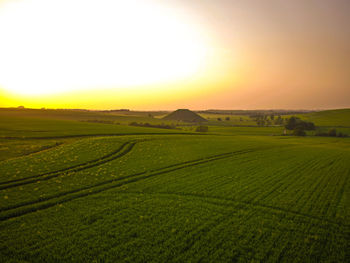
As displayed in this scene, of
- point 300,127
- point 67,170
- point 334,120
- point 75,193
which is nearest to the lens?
point 75,193

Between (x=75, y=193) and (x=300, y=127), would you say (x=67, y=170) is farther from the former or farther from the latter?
(x=300, y=127)

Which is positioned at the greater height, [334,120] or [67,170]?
[334,120]

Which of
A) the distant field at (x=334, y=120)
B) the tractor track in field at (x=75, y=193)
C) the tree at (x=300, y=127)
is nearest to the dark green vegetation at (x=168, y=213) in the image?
the tractor track in field at (x=75, y=193)

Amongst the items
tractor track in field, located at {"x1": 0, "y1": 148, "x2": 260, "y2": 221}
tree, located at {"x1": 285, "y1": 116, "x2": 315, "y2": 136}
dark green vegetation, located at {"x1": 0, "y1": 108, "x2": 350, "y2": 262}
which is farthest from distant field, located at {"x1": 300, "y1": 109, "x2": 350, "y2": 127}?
tractor track in field, located at {"x1": 0, "y1": 148, "x2": 260, "y2": 221}

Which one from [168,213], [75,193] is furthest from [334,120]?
[75,193]

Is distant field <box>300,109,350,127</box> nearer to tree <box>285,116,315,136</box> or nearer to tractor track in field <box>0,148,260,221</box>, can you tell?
tree <box>285,116,315,136</box>

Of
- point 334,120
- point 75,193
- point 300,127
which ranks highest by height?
point 334,120

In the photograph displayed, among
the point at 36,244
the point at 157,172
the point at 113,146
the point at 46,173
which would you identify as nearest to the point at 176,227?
the point at 36,244

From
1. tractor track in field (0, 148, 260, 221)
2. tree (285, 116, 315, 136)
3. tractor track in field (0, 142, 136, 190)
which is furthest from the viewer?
tree (285, 116, 315, 136)

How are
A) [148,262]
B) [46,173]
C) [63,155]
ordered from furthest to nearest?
[63,155] < [46,173] < [148,262]

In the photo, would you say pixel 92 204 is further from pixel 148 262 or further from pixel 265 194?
pixel 265 194

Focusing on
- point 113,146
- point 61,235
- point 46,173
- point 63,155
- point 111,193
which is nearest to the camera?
point 61,235
